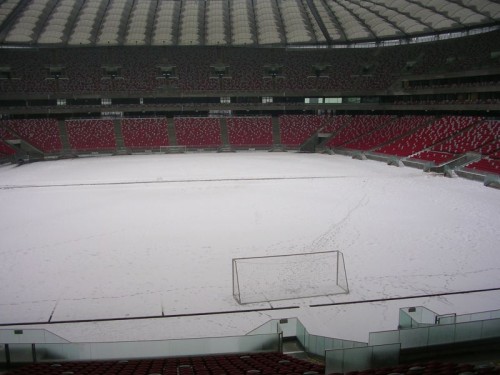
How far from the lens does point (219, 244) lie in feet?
64.1

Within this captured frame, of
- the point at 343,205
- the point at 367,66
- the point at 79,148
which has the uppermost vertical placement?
the point at 367,66

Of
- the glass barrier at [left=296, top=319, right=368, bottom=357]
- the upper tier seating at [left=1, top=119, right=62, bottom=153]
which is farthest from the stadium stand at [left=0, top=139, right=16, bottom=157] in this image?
the glass barrier at [left=296, top=319, right=368, bottom=357]

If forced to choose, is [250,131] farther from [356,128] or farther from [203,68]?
[356,128]

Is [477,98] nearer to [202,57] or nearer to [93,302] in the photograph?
[202,57]

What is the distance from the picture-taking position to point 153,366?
9234 millimetres

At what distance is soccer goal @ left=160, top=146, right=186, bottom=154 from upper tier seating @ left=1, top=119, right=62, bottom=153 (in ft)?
43.0

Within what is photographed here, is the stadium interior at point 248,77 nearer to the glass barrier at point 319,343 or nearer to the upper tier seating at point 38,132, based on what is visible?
the upper tier seating at point 38,132

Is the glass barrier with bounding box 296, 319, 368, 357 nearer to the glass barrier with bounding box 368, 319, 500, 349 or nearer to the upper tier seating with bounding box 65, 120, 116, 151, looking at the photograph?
the glass barrier with bounding box 368, 319, 500, 349

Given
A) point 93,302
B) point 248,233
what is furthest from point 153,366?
point 248,233

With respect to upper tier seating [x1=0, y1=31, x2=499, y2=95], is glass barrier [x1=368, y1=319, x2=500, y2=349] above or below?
below

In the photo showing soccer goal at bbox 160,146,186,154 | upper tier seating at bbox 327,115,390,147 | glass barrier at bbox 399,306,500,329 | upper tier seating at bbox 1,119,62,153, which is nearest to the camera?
glass barrier at bbox 399,306,500,329

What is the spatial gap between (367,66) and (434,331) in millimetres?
59987

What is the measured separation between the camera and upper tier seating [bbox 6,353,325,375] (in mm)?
8586

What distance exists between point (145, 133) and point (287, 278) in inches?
1923
